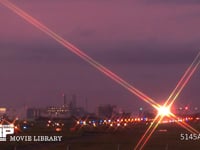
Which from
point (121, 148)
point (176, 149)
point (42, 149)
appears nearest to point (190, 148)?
point (176, 149)

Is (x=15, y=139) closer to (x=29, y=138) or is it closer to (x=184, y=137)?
(x=29, y=138)

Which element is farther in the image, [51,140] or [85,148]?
[51,140]

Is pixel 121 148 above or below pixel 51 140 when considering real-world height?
below

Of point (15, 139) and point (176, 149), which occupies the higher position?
point (15, 139)

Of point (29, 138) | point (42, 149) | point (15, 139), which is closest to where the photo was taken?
point (42, 149)

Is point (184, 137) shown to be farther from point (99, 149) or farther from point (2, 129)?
point (2, 129)

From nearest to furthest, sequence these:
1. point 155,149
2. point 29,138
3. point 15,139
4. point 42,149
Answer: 1. point 155,149
2. point 42,149
3. point 15,139
4. point 29,138

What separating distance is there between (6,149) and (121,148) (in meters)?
11.4

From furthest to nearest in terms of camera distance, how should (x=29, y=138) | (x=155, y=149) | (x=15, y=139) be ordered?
1. (x=29, y=138)
2. (x=15, y=139)
3. (x=155, y=149)

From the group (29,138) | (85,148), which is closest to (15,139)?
(29,138)

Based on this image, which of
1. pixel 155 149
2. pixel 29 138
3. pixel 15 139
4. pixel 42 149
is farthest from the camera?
pixel 29 138

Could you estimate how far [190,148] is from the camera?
71.1 metres

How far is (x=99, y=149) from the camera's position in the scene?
7244cm

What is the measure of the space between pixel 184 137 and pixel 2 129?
35611 millimetres
